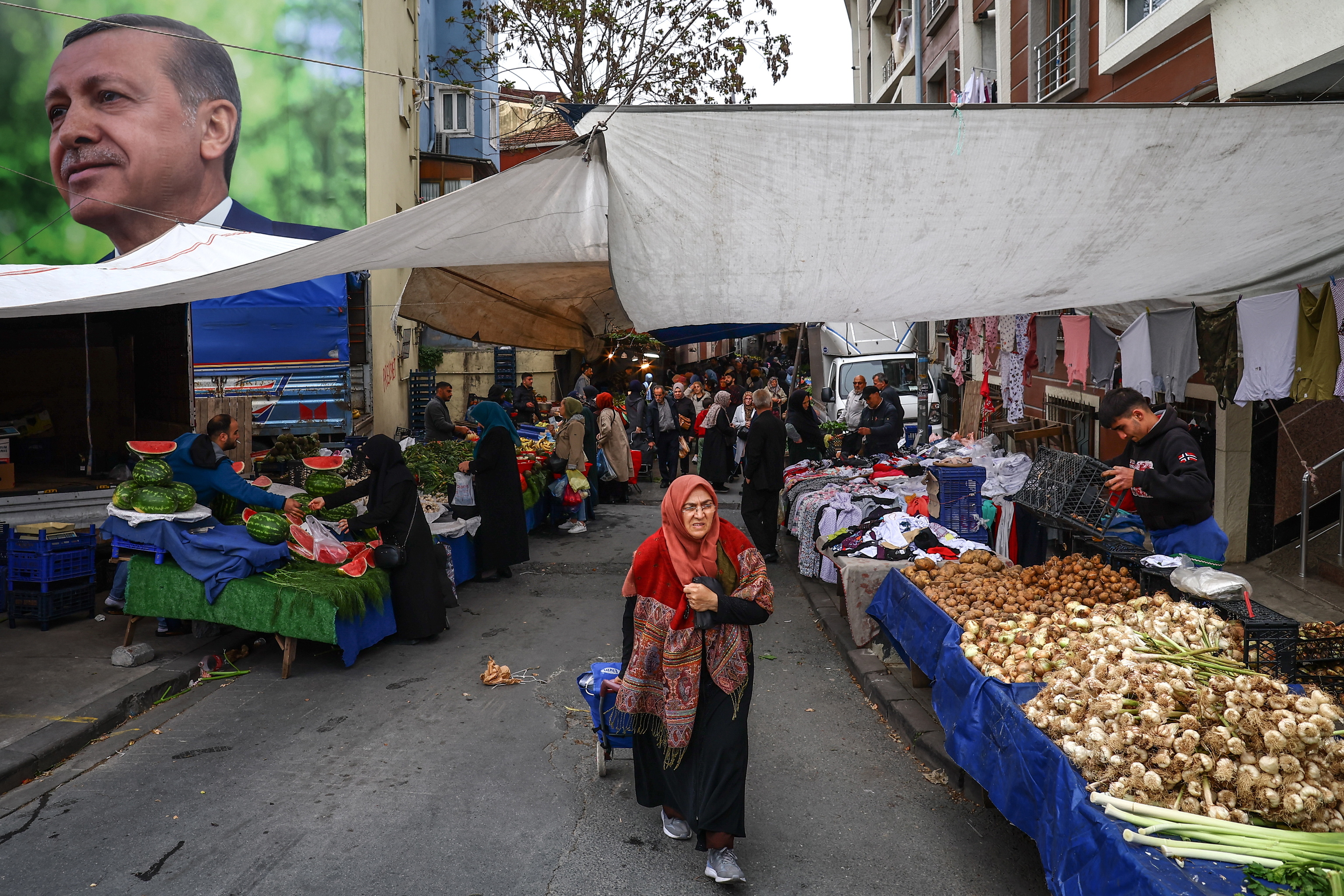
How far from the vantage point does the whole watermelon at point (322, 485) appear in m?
8.94

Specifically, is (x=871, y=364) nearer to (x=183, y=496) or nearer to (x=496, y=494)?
(x=496, y=494)

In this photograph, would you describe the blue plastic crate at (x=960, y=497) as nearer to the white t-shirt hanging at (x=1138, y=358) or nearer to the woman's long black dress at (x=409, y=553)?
the white t-shirt hanging at (x=1138, y=358)

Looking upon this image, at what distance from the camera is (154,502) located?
686cm

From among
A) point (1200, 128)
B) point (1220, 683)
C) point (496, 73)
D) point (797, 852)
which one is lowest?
point (797, 852)

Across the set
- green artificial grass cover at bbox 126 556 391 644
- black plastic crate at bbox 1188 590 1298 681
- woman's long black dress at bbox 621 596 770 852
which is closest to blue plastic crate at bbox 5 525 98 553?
green artificial grass cover at bbox 126 556 391 644

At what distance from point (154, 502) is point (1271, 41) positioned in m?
8.78

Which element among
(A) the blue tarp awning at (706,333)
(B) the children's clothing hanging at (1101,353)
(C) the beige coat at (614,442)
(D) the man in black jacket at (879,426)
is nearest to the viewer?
(B) the children's clothing hanging at (1101,353)

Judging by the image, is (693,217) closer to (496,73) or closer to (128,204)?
(128,204)

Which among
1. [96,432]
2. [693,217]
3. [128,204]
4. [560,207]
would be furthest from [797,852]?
[128,204]

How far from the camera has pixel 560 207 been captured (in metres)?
5.45

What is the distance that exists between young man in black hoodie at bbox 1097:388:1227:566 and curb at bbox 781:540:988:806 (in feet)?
5.88

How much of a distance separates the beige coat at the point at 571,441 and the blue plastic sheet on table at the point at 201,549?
240 inches

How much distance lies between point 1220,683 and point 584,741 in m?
3.59

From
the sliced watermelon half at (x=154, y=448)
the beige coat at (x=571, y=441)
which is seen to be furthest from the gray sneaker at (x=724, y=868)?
the beige coat at (x=571, y=441)
